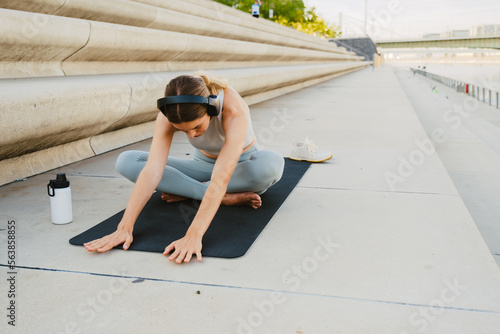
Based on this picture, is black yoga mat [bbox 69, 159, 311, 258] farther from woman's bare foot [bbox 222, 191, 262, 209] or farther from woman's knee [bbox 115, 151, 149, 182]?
woman's knee [bbox 115, 151, 149, 182]

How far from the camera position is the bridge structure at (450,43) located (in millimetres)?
54647

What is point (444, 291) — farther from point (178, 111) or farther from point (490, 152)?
point (490, 152)

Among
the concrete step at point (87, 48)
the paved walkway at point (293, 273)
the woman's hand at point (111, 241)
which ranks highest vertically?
the concrete step at point (87, 48)

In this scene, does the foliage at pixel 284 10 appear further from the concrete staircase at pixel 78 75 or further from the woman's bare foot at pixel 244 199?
the woman's bare foot at pixel 244 199

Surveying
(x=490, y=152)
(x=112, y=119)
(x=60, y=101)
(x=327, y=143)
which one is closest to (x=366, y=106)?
(x=490, y=152)

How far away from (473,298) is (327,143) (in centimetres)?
317

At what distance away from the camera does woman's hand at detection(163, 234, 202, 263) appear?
2094mm

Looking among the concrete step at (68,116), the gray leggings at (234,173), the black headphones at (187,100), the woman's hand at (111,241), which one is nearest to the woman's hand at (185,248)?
the woman's hand at (111,241)

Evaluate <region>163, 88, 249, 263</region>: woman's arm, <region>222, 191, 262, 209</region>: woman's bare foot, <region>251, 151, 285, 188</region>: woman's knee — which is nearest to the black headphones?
<region>163, 88, 249, 263</region>: woman's arm

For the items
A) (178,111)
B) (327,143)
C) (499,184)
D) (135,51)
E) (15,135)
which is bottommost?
(499,184)

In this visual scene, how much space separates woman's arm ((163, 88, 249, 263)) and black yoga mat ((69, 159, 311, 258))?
9 centimetres

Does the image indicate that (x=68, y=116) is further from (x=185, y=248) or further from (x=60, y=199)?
(x=185, y=248)

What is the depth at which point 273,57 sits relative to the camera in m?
12.2

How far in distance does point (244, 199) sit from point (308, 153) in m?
1.43
